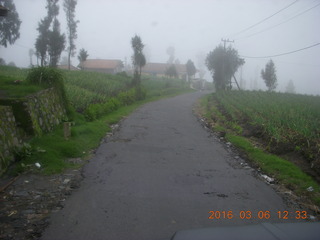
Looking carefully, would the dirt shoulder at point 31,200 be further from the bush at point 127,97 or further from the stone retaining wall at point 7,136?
the bush at point 127,97

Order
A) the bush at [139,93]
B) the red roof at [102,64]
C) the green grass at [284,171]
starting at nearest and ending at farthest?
the green grass at [284,171], the bush at [139,93], the red roof at [102,64]

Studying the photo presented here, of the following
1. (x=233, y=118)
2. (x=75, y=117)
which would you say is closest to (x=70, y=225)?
(x=75, y=117)

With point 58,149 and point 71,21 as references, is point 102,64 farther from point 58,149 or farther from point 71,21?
point 58,149

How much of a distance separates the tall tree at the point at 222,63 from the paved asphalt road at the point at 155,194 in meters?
39.4

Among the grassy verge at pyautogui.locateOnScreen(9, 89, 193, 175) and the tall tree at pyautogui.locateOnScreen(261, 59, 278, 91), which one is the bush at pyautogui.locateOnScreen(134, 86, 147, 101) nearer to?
the grassy verge at pyautogui.locateOnScreen(9, 89, 193, 175)

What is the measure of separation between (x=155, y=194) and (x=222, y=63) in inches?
1750

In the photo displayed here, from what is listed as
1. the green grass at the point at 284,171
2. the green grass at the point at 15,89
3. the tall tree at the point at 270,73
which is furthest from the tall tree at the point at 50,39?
the tall tree at the point at 270,73

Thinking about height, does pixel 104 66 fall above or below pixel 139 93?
above

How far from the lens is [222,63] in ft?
155
